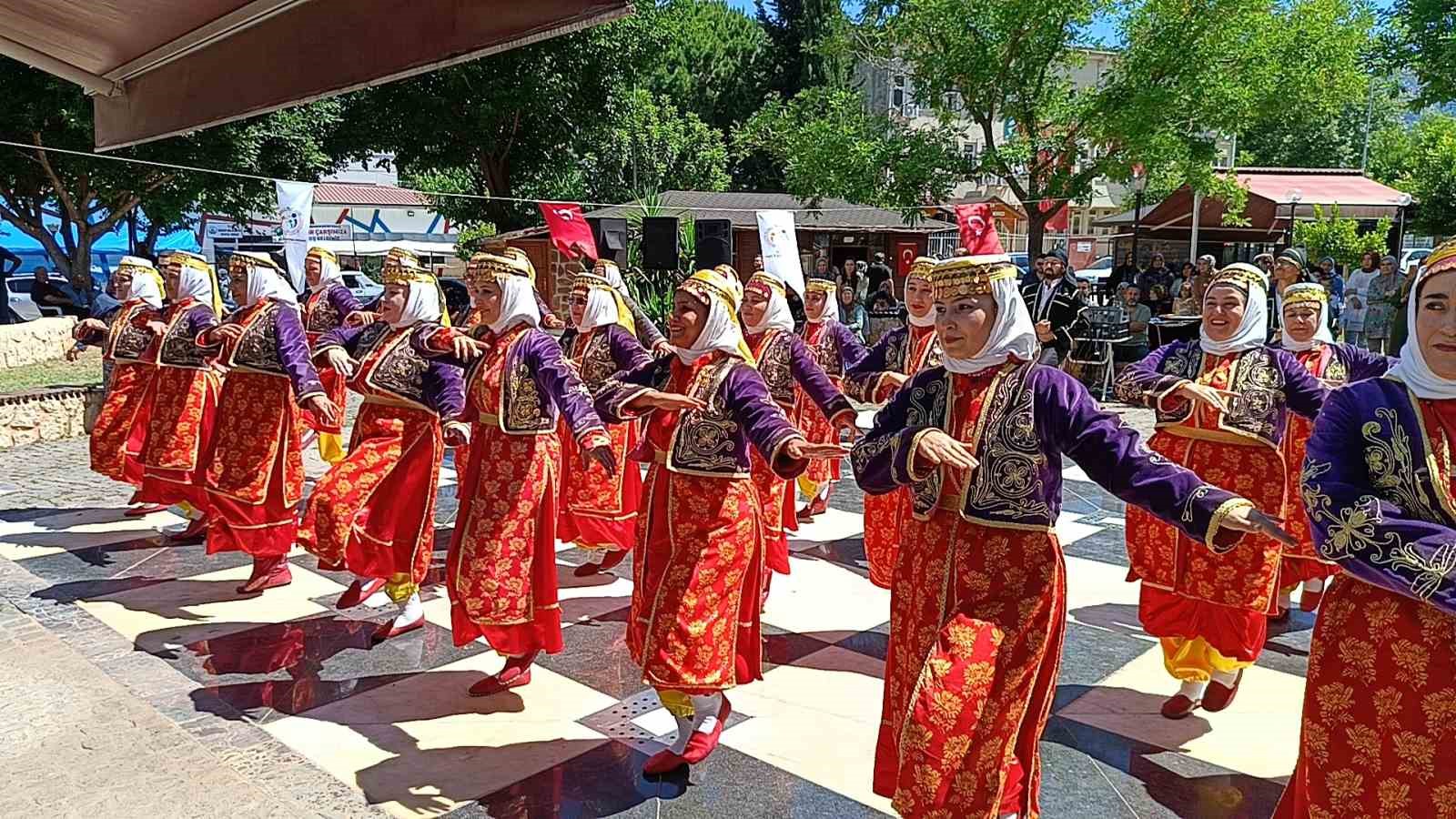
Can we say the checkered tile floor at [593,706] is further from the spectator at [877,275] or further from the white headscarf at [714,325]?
the spectator at [877,275]

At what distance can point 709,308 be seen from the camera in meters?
3.95

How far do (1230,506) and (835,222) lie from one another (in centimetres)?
2242

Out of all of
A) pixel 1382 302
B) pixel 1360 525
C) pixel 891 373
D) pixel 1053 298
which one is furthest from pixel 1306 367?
pixel 1382 302

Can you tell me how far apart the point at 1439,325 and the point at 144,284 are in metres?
7.60

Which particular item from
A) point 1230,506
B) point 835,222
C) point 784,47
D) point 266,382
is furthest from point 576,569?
point 784,47

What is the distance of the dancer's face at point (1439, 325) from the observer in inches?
88.3

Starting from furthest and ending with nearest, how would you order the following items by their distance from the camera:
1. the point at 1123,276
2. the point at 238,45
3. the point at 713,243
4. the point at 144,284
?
the point at 1123,276 < the point at 713,243 < the point at 144,284 < the point at 238,45

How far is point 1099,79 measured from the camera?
14570 mm

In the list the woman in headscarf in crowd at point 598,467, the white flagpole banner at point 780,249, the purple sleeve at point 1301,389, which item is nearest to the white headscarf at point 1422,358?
the purple sleeve at point 1301,389

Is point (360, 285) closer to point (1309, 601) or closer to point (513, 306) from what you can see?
point (513, 306)

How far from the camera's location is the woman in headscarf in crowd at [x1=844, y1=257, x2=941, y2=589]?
16.5ft

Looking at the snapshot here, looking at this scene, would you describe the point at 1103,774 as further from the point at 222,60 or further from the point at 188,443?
the point at 188,443

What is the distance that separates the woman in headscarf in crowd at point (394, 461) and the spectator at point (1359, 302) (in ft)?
41.8

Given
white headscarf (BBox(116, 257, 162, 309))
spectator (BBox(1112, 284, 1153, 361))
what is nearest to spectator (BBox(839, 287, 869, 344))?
spectator (BBox(1112, 284, 1153, 361))
